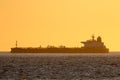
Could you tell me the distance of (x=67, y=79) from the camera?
61.5 metres

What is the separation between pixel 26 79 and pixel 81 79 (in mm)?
6341

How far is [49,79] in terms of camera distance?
202 feet

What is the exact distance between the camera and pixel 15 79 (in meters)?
60.9

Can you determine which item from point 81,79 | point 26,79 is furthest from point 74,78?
A: point 26,79

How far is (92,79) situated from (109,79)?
6.53ft

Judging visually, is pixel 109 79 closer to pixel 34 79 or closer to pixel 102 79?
pixel 102 79

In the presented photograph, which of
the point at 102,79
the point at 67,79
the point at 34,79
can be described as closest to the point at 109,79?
the point at 102,79

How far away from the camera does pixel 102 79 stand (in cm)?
6238

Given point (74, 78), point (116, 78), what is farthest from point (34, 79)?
point (116, 78)

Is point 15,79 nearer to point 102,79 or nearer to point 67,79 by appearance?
point 67,79

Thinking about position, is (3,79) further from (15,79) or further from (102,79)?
(102,79)

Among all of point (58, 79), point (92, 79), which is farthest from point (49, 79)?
point (92, 79)

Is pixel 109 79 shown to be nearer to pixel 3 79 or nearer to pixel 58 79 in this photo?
pixel 58 79

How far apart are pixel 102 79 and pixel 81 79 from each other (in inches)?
100
